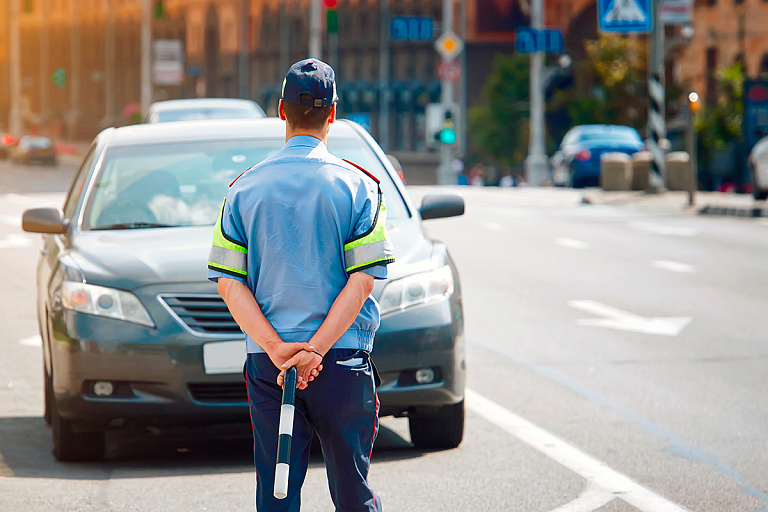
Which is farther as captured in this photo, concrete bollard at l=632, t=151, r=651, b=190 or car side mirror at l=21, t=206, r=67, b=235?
concrete bollard at l=632, t=151, r=651, b=190

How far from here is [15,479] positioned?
6.11 meters

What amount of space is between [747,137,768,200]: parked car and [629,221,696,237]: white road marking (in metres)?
3.56

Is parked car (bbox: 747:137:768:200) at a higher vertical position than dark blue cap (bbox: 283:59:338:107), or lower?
lower

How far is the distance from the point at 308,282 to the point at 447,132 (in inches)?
1564

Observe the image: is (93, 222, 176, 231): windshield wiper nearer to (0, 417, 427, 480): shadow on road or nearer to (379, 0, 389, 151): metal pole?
(0, 417, 427, 480): shadow on road

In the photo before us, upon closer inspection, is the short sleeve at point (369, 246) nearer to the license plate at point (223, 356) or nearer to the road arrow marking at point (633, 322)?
the license plate at point (223, 356)

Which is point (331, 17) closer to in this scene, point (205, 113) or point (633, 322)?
point (205, 113)

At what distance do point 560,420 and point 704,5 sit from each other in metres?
50.0

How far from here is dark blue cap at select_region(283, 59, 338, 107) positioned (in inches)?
148

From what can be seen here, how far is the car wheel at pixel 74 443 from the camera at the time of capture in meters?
6.47

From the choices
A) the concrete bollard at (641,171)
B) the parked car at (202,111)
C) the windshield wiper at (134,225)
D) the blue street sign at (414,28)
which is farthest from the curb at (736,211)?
the blue street sign at (414,28)

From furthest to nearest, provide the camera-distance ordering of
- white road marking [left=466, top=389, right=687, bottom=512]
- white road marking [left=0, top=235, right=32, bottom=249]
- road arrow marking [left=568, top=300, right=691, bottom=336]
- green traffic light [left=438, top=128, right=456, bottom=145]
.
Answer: green traffic light [left=438, top=128, right=456, bottom=145], white road marking [left=0, top=235, right=32, bottom=249], road arrow marking [left=568, top=300, right=691, bottom=336], white road marking [left=466, top=389, right=687, bottom=512]

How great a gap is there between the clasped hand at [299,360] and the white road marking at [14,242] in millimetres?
15852

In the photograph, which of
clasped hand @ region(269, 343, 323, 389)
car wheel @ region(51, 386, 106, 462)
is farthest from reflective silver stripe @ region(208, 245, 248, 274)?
car wheel @ region(51, 386, 106, 462)
